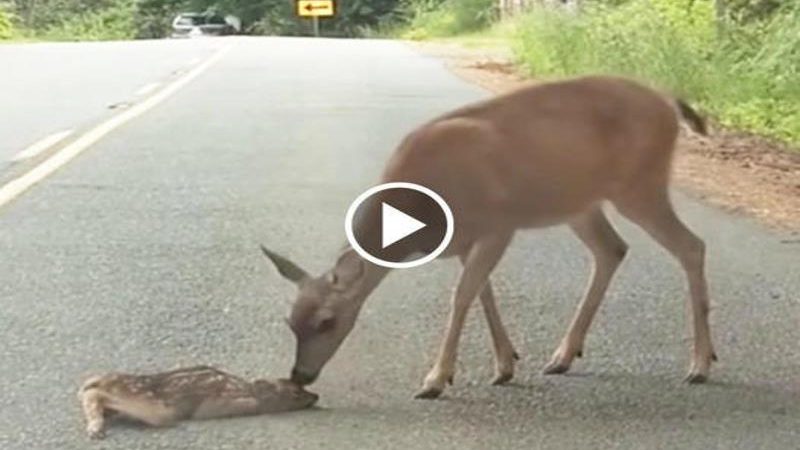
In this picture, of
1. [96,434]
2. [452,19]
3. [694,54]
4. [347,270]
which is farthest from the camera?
[452,19]

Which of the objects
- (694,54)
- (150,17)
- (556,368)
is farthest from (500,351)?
(150,17)

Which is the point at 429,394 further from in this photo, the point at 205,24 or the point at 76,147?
the point at 205,24

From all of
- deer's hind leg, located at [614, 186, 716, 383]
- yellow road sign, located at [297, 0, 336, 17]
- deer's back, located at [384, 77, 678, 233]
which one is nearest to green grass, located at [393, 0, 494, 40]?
yellow road sign, located at [297, 0, 336, 17]

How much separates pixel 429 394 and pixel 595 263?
3.57 feet

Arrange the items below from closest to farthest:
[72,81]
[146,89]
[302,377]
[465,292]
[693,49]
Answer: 1. [302,377]
2. [465,292]
3. [693,49]
4. [146,89]
5. [72,81]

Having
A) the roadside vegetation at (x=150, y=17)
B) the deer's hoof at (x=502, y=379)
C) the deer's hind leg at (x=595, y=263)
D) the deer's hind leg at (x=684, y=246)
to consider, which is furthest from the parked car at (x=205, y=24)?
the deer's hoof at (x=502, y=379)

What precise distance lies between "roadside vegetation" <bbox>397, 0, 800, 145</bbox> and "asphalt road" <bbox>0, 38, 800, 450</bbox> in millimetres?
5118

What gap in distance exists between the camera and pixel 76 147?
1300 cm

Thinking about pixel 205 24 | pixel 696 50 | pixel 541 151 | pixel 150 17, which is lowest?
pixel 150 17

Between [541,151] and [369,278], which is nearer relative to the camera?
[369,278]

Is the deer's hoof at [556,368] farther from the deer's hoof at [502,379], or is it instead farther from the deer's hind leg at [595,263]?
the deer's hoof at [502,379]

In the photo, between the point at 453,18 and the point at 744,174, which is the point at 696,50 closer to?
the point at 744,174

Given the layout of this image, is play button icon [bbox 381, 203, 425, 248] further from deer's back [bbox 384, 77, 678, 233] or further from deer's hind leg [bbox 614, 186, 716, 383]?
deer's hind leg [bbox 614, 186, 716, 383]

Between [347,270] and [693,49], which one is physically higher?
[347,270]
